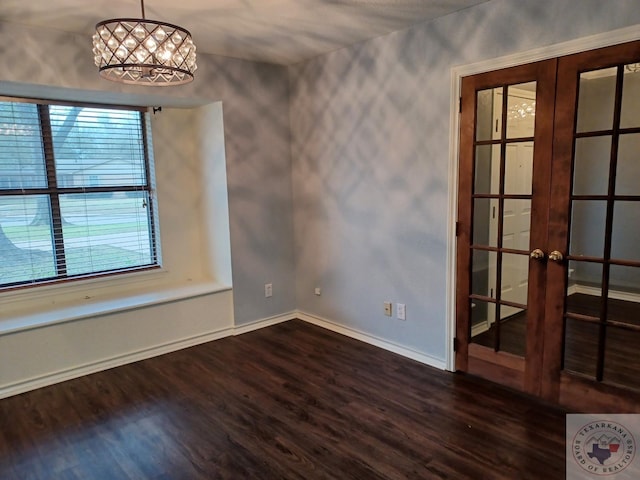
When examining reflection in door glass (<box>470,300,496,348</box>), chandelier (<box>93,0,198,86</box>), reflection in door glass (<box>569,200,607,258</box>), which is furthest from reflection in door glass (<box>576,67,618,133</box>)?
chandelier (<box>93,0,198,86</box>)

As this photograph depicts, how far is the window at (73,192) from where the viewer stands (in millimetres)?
3389

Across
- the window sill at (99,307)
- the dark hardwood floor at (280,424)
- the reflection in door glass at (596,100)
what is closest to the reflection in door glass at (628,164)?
the reflection in door glass at (596,100)

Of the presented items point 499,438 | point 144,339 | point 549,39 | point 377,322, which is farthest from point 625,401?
point 144,339

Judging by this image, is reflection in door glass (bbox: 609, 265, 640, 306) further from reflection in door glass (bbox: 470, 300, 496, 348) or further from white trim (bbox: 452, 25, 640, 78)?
white trim (bbox: 452, 25, 640, 78)

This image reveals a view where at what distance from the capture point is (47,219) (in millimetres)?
3555

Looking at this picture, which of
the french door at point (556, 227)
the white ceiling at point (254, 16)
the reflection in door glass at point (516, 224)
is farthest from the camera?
the reflection in door glass at point (516, 224)

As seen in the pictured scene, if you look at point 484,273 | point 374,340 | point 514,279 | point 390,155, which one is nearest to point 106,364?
point 374,340

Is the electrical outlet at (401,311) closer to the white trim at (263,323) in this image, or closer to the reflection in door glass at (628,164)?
the white trim at (263,323)

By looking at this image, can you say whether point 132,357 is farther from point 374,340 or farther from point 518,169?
point 518,169

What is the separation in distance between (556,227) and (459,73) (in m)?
1.15

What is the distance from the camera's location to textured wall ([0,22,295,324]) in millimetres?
3199

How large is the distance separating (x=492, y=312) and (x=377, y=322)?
1044 millimetres

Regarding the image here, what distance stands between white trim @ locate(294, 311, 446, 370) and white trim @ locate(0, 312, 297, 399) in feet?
0.87

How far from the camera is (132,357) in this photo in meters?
3.54
